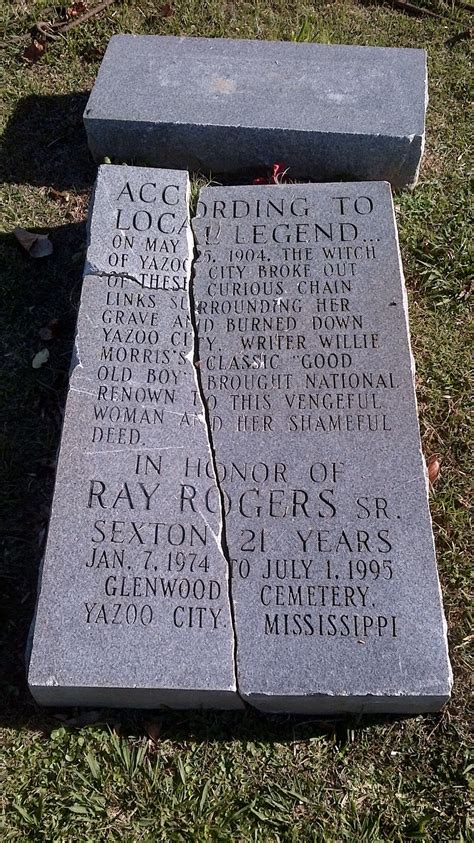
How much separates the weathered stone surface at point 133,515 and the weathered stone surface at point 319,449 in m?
0.09

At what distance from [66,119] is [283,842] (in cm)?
370

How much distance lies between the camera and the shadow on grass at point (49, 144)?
451 centimetres

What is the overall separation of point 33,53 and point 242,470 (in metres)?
3.24

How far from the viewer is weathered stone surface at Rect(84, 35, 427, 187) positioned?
4.16 metres

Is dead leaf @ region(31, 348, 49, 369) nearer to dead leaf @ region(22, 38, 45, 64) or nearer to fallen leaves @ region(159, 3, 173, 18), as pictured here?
dead leaf @ region(22, 38, 45, 64)

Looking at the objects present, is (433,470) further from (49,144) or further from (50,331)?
(49,144)

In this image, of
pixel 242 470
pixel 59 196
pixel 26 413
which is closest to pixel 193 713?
pixel 242 470

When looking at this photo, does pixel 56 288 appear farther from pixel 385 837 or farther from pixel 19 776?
pixel 385 837

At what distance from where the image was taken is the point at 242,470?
3.03 m

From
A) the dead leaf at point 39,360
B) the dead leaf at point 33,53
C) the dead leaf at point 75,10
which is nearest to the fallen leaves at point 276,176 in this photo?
the dead leaf at point 39,360

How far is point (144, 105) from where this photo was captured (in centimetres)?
429

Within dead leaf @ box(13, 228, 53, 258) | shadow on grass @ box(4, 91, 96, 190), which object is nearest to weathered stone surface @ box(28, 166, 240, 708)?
dead leaf @ box(13, 228, 53, 258)

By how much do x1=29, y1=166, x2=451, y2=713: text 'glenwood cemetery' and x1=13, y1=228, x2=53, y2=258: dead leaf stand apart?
58 centimetres

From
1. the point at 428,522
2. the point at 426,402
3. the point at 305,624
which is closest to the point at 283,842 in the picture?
the point at 305,624
